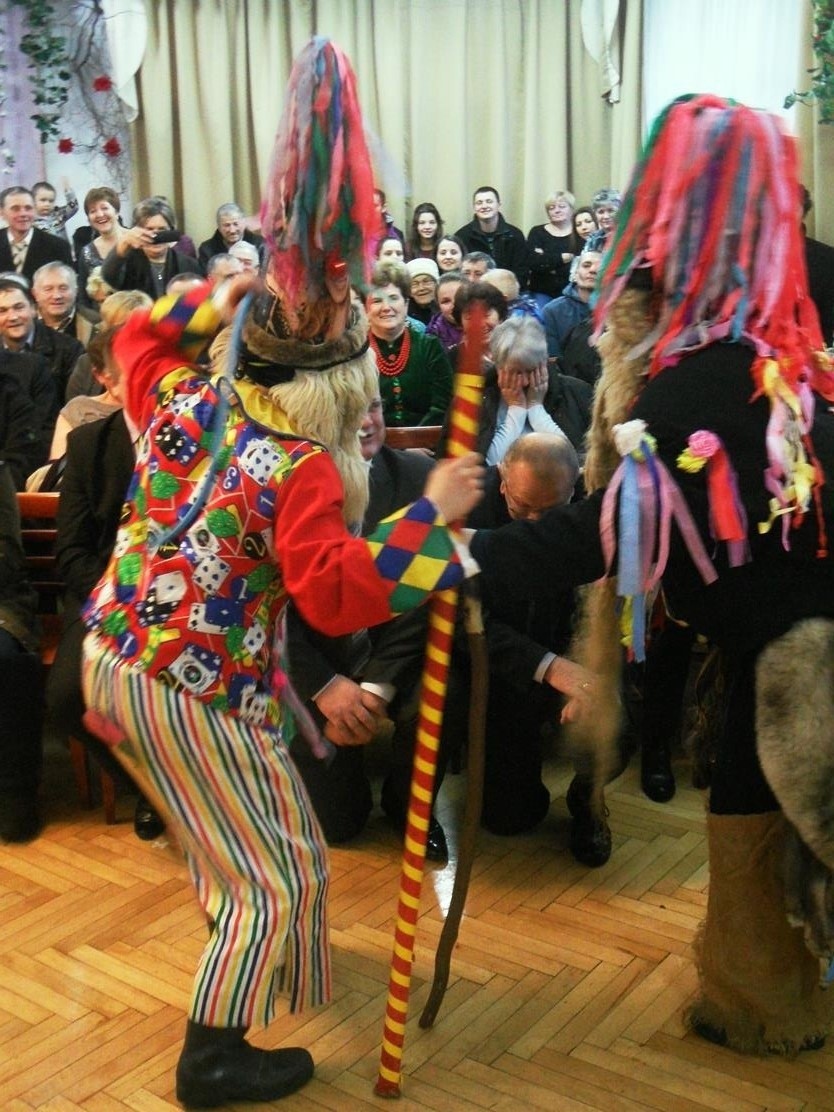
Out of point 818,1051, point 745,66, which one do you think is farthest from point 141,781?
point 745,66

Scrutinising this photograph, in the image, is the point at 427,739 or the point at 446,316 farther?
the point at 446,316

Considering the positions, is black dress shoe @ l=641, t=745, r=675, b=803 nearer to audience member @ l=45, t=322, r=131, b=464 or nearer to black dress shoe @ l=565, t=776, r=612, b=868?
black dress shoe @ l=565, t=776, r=612, b=868

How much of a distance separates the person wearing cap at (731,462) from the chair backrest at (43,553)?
1.94 m

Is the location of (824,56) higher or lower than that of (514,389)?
higher

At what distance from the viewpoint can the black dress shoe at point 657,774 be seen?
11.2ft

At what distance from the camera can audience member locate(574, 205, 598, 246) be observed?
7.24 metres

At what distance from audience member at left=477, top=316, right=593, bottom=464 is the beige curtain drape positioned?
4949mm

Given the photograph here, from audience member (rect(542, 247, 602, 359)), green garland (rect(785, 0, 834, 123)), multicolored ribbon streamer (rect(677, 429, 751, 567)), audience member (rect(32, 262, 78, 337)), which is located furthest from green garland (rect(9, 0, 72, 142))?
multicolored ribbon streamer (rect(677, 429, 751, 567))

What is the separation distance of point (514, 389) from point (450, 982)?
192 centimetres

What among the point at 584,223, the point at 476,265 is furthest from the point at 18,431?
the point at 584,223

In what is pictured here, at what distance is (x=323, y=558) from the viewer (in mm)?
1757

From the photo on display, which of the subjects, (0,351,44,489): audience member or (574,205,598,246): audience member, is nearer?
(0,351,44,489): audience member

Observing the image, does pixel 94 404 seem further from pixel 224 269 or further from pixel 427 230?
pixel 427 230

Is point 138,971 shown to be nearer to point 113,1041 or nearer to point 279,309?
point 113,1041
